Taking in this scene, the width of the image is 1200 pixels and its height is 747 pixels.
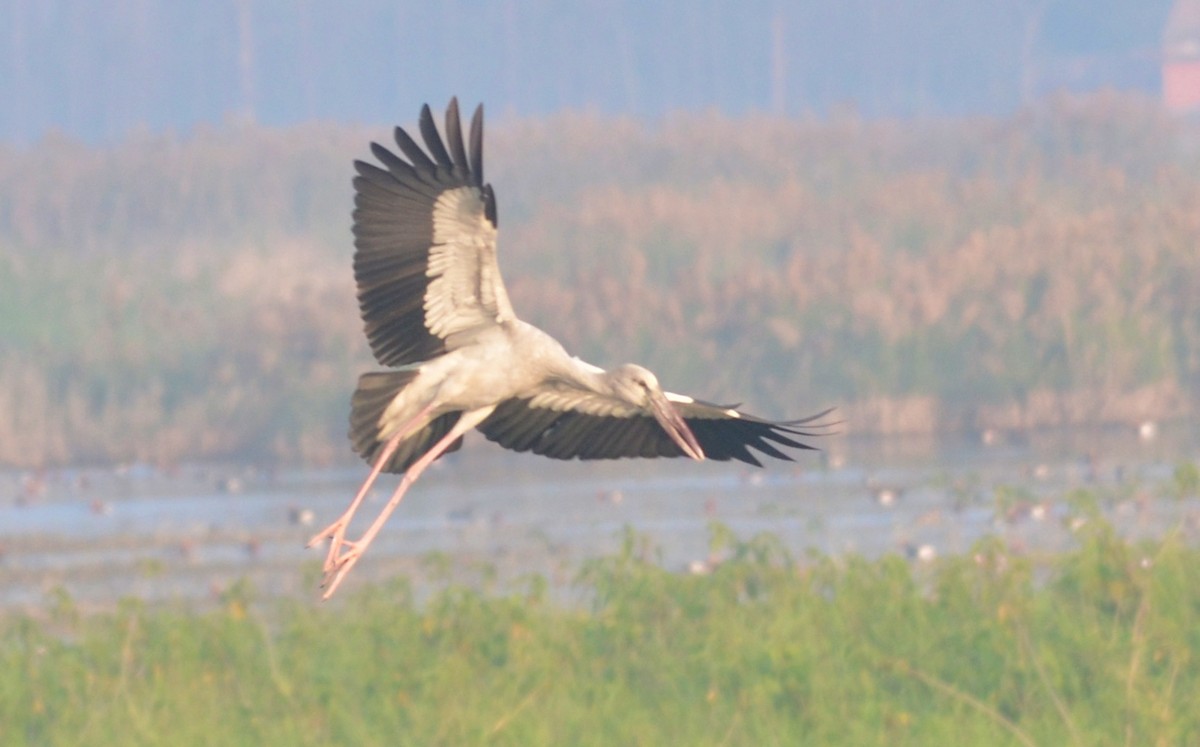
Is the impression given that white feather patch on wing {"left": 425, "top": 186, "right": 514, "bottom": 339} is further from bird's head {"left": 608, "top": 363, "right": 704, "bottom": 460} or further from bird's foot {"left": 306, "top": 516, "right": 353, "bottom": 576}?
bird's foot {"left": 306, "top": 516, "right": 353, "bottom": 576}

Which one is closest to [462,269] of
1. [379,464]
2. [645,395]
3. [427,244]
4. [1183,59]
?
[427,244]

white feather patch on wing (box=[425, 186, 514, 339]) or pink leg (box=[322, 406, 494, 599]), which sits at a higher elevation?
white feather patch on wing (box=[425, 186, 514, 339])

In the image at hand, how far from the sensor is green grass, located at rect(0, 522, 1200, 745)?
27.2 feet

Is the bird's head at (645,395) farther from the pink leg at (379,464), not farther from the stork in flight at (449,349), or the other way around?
the pink leg at (379,464)

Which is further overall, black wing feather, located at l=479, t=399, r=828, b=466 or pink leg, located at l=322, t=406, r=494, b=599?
black wing feather, located at l=479, t=399, r=828, b=466

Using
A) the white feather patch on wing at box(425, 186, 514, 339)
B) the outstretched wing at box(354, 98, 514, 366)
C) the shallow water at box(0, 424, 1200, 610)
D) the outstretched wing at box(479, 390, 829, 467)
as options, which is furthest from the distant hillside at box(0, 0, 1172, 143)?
the white feather patch on wing at box(425, 186, 514, 339)

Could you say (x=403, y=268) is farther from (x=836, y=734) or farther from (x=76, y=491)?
(x=76, y=491)

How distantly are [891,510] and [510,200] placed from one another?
409 inches

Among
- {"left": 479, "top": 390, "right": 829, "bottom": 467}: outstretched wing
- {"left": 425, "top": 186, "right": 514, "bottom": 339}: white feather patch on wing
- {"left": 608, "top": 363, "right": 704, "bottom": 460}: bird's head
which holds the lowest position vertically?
{"left": 479, "top": 390, "right": 829, "bottom": 467}: outstretched wing

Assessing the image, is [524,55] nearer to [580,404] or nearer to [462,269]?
[580,404]

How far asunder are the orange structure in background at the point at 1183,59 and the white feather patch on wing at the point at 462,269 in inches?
1299

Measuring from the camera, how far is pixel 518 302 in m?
19.7

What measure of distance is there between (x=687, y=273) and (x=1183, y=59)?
2250 centimetres

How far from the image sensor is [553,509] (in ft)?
53.1
